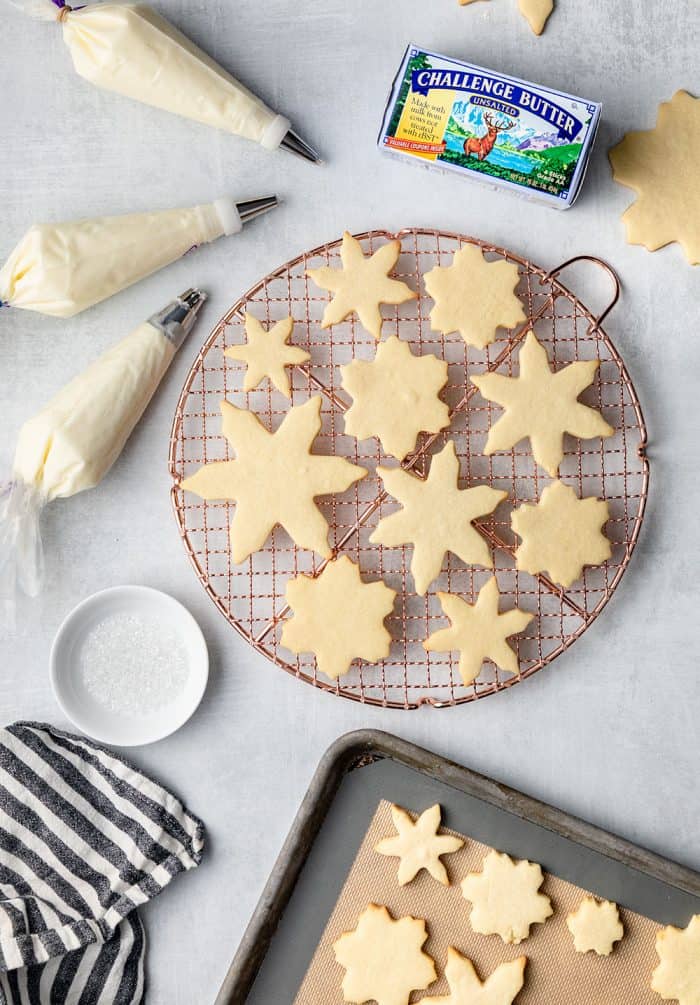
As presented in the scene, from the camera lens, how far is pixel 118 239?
135 cm

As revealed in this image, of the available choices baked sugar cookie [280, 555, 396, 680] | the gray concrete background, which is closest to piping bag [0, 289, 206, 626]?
the gray concrete background

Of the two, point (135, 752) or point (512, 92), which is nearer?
point (512, 92)

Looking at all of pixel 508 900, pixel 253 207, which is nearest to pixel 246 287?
pixel 253 207

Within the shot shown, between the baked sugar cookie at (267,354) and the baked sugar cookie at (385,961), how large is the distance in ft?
2.43

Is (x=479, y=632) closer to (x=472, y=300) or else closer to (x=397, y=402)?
(x=397, y=402)

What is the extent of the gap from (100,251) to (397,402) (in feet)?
1.50

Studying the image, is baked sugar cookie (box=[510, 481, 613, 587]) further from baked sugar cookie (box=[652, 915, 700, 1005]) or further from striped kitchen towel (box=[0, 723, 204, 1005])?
striped kitchen towel (box=[0, 723, 204, 1005])

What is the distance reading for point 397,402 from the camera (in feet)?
4.32

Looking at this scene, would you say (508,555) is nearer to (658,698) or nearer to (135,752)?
(658,698)

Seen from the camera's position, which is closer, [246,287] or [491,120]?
[491,120]

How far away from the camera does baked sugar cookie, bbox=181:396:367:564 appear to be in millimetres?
1309

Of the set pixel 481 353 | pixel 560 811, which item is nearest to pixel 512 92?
pixel 481 353

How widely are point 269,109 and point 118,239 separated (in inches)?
11.3

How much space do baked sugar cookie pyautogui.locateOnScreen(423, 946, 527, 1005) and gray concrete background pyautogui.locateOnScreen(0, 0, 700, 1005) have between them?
0.23 metres
